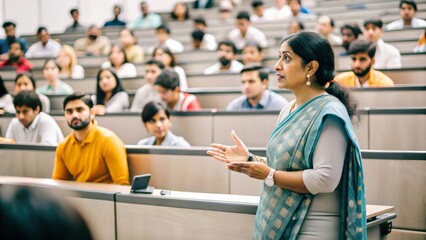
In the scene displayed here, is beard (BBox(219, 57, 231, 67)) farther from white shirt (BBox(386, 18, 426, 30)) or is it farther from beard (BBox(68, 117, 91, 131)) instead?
beard (BBox(68, 117, 91, 131))

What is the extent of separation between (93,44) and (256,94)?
438cm

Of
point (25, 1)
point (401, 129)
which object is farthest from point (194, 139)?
point (25, 1)

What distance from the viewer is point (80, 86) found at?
614 cm

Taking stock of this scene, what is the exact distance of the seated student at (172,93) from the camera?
179 inches

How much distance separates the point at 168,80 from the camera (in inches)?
179

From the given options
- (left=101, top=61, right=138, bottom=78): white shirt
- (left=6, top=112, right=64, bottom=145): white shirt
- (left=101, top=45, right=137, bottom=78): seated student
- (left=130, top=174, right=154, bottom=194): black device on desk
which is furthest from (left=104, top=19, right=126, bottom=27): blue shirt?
(left=130, top=174, right=154, bottom=194): black device on desk

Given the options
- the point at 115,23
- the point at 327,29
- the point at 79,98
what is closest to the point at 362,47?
the point at 327,29

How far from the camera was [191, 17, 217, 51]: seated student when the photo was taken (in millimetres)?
7066

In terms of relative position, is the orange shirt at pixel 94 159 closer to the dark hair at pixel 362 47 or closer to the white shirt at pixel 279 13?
the dark hair at pixel 362 47

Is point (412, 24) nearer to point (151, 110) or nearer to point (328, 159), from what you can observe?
point (151, 110)

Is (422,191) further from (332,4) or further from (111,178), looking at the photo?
(332,4)

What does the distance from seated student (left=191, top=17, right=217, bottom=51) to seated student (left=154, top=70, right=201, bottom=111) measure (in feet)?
7.74

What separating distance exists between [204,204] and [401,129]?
5.17 feet

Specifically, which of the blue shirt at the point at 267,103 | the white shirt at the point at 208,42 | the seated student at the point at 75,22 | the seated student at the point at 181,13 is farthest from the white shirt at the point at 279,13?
the blue shirt at the point at 267,103
